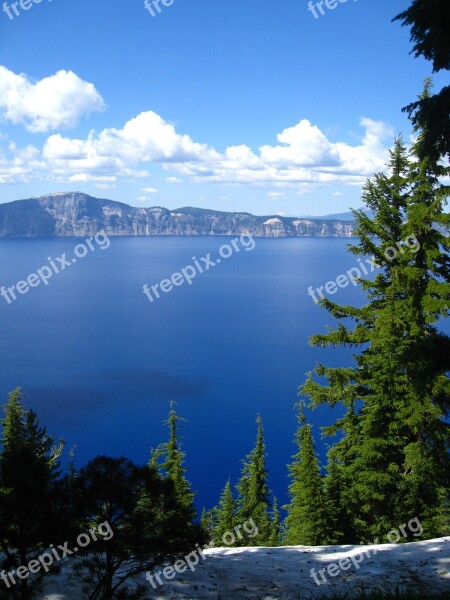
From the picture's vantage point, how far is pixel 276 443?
50.7m

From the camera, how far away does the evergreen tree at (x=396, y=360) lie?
13617mm

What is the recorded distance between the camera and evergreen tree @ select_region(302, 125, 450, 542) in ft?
44.7

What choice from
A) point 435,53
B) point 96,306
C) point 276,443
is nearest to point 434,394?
point 435,53

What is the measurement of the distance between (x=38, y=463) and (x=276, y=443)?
46.2 m

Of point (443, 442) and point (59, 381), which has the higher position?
point (443, 442)

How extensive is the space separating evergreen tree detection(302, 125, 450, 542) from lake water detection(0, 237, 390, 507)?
30709 mm

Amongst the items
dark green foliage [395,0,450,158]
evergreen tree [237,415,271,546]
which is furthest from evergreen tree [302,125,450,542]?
evergreen tree [237,415,271,546]

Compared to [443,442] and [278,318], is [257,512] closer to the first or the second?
[443,442]

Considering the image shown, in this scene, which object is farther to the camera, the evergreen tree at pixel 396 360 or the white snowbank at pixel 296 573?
the evergreen tree at pixel 396 360

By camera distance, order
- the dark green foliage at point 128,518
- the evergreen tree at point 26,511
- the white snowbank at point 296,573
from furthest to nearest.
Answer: the white snowbank at point 296,573 → the dark green foliage at point 128,518 → the evergreen tree at point 26,511

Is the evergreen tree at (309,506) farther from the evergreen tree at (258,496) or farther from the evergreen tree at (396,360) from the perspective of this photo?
the evergreen tree at (258,496)

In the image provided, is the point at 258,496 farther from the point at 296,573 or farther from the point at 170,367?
the point at 170,367

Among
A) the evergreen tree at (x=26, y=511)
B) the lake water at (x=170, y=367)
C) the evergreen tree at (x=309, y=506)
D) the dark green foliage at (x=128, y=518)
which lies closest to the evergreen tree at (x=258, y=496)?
the evergreen tree at (x=309, y=506)

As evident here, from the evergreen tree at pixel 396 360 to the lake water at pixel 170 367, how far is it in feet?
101
